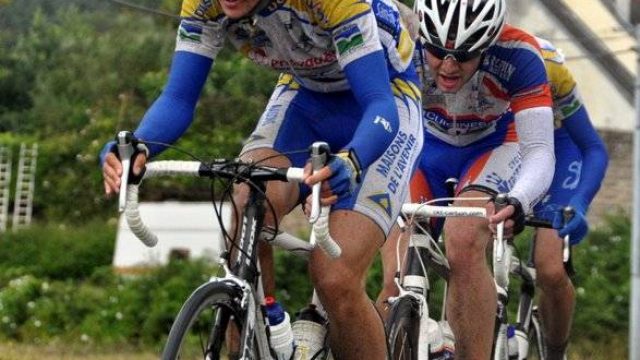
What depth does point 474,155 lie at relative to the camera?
23.9 feet

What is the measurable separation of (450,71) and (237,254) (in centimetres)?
190

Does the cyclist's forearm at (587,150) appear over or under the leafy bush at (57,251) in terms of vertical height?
over

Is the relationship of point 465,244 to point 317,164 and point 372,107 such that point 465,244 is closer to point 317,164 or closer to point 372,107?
point 372,107

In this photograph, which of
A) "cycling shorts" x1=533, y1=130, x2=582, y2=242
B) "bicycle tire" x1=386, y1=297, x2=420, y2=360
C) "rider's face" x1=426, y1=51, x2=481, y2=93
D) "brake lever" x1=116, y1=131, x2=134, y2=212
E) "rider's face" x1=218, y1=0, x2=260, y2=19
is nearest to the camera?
"brake lever" x1=116, y1=131, x2=134, y2=212

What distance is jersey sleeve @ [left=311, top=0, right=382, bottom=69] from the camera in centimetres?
524

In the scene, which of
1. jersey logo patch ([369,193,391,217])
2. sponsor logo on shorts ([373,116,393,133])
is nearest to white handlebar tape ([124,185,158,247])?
sponsor logo on shorts ([373,116,393,133])

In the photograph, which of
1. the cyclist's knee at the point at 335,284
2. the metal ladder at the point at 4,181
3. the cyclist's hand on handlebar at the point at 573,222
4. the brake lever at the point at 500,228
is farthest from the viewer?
the metal ladder at the point at 4,181

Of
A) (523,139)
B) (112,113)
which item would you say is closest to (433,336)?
(523,139)

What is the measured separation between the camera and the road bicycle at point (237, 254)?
4.74 m

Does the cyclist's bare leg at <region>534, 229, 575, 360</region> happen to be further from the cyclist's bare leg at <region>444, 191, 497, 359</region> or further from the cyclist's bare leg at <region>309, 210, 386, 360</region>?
the cyclist's bare leg at <region>309, 210, 386, 360</region>

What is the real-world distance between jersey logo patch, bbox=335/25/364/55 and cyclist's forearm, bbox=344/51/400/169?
5 centimetres

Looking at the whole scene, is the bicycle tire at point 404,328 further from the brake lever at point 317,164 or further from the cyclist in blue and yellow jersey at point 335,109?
the brake lever at point 317,164

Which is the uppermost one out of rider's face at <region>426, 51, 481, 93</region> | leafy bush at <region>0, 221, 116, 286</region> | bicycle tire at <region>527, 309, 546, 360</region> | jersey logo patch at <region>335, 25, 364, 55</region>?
jersey logo patch at <region>335, 25, 364, 55</region>

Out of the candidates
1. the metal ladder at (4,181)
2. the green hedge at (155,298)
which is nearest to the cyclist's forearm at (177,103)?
the green hedge at (155,298)
